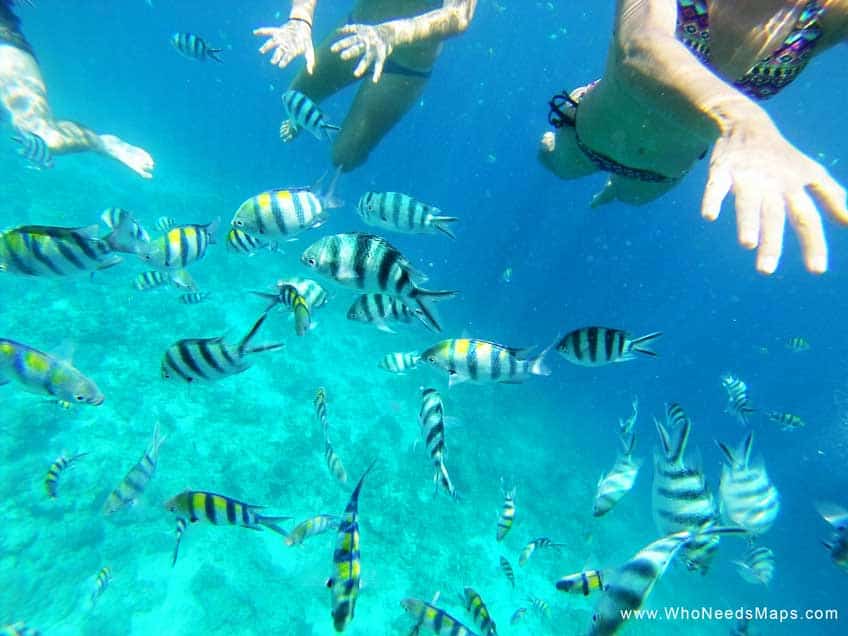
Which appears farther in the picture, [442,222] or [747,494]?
[442,222]

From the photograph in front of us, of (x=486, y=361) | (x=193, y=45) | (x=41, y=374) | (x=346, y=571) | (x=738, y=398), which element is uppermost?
(x=193, y=45)

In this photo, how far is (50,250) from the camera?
298 centimetres

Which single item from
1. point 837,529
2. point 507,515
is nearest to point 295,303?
point 507,515

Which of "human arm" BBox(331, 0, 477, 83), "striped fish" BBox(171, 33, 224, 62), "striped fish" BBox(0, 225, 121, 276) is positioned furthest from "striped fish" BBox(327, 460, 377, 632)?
"striped fish" BBox(171, 33, 224, 62)

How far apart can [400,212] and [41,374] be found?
3118 millimetres

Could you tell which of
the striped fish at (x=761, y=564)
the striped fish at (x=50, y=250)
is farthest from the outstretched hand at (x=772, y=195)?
the striped fish at (x=761, y=564)

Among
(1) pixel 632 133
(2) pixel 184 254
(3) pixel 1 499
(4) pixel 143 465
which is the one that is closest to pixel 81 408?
(3) pixel 1 499

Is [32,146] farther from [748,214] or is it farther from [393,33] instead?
[748,214]

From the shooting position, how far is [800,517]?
71.4 feet

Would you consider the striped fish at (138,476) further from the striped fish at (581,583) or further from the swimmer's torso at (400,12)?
the swimmer's torso at (400,12)

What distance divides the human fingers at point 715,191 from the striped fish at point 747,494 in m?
2.77

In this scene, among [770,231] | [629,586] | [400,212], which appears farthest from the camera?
[400,212]

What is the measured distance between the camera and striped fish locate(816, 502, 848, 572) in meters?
3.58

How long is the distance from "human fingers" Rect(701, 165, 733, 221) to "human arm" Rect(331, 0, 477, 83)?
102 inches
